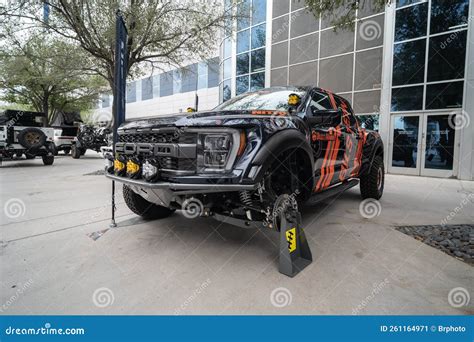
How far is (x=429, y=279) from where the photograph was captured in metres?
2.30

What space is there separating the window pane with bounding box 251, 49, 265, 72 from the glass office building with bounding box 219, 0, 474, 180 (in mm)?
1592

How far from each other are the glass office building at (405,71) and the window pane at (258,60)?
1.59 meters

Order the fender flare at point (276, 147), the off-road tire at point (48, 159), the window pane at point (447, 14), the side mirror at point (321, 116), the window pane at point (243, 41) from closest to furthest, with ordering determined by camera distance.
Answer: the fender flare at point (276, 147), the side mirror at point (321, 116), the window pane at point (447, 14), the off-road tire at point (48, 159), the window pane at point (243, 41)

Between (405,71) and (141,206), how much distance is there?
33.5 feet

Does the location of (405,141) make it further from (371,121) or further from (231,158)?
(231,158)

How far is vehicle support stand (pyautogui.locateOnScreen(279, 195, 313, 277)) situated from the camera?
2340 millimetres

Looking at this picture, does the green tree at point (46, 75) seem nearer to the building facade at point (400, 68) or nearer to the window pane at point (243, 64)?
the building facade at point (400, 68)

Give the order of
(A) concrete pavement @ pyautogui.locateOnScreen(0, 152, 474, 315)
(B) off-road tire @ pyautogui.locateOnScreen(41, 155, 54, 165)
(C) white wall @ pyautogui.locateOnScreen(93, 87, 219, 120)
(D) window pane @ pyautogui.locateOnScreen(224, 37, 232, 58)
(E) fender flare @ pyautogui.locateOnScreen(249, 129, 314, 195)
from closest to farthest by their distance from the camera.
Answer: (A) concrete pavement @ pyautogui.locateOnScreen(0, 152, 474, 315)
(E) fender flare @ pyautogui.locateOnScreen(249, 129, 314, 195)
(B) off-road tire @ pyautogui.locateOnScreen(41, 155, 54, 165)
(D) window pane @ pyautogui.locateOnScreen(224, 37, 232, 58)
(C) white wall @ pyautogui.locateOnScreen(93, 87, 219, 120)

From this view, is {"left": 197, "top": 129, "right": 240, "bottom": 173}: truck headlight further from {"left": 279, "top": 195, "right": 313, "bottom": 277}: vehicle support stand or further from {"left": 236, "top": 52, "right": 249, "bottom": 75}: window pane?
{"left": 236, "top": 52, "right": 249, "bottom": 75}: window pane

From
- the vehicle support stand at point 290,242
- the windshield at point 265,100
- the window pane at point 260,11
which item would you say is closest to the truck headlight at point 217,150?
the vehicle support stand at point 290,242

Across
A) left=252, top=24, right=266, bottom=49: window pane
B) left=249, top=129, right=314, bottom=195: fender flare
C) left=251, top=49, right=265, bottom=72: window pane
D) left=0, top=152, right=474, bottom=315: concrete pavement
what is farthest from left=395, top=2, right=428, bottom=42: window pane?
left=249, top=129, right=314, bottom=195: fender flare

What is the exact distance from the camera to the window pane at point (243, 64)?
1506 centimetres
